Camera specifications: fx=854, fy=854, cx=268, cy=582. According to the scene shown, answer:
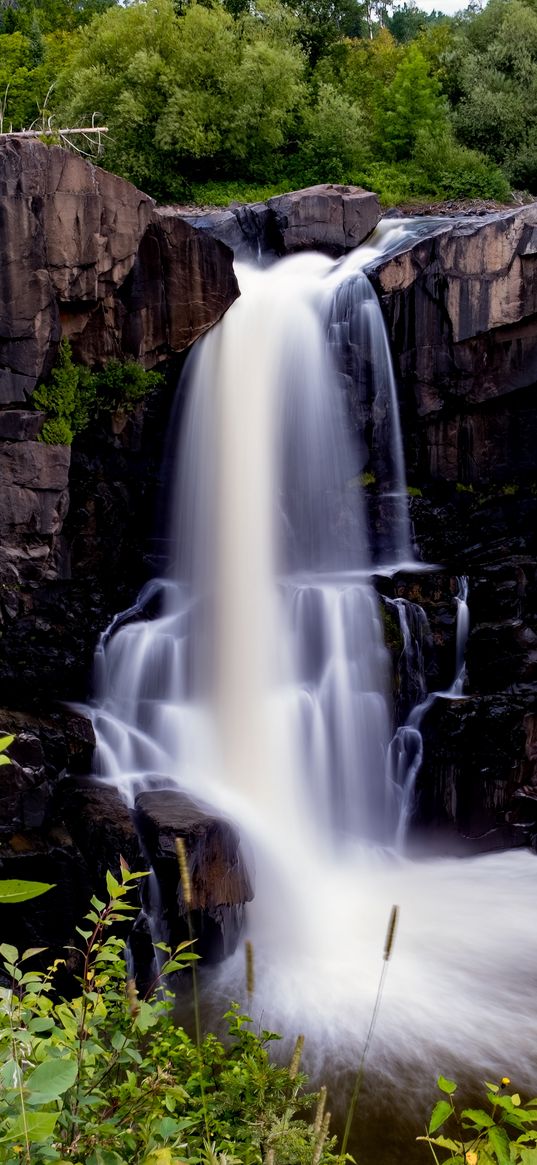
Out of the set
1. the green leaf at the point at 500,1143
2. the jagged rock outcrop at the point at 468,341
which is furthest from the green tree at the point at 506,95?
the green leaf at the point at 500,1143

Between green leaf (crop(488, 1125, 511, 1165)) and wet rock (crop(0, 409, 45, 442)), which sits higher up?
wet rock (crop(0, 409, 45, 442))

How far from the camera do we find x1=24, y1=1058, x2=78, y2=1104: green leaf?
1535 millimetres

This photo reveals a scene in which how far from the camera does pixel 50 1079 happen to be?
1563 millimetres

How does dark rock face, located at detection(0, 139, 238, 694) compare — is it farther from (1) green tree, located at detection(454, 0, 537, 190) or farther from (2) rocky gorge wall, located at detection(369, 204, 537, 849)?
(1) green tree, located at detection(454, 0, 537, 190)

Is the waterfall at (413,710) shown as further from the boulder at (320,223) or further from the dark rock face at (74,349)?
the boulder at (320,223)

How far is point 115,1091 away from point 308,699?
29.9 ft

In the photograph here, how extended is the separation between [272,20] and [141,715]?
2300 cm

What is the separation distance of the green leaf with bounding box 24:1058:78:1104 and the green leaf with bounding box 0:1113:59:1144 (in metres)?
0.03

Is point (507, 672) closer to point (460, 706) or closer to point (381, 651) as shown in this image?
point (460, 706)

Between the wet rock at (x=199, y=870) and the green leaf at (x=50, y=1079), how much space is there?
22.8 ft

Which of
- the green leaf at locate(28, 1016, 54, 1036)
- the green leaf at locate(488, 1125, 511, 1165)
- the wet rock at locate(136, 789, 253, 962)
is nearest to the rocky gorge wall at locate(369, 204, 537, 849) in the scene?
the wet rock at locate(136, 789, 253, 962)

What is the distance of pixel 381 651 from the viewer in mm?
11891

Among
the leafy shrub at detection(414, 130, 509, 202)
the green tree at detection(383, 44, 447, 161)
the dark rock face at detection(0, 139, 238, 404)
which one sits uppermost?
the green tree at detection(383, 44, 447, 161)

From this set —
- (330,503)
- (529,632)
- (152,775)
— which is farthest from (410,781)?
(330,503)
